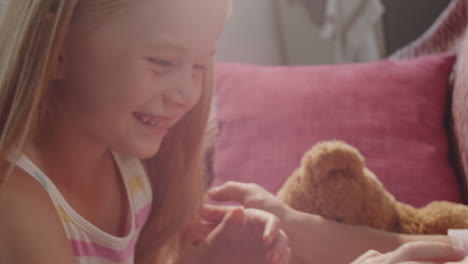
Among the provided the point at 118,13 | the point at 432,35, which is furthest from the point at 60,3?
the point at 432,35

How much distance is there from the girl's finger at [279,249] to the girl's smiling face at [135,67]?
18 cm

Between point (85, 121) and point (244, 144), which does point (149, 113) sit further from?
point (244, 144)

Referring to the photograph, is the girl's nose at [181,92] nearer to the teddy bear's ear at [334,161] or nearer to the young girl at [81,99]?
the young girl at [81,99]

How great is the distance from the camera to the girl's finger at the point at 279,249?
0.51 metres

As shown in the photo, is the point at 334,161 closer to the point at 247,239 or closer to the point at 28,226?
the point at 247,239

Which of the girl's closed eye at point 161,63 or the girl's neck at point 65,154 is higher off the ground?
the girl's closed eye at point 161,63

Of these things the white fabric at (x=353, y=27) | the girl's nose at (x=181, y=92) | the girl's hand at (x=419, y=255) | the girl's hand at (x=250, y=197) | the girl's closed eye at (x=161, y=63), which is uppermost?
the girl's closed eye at (x=161, y=63)

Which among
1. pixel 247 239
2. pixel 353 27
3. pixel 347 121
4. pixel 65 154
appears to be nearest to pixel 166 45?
pixel 65 154

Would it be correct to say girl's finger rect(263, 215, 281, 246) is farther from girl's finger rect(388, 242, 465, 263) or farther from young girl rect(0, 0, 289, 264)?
girl's finger rect(388, 242, 465, 263)

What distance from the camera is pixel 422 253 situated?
0.42 m

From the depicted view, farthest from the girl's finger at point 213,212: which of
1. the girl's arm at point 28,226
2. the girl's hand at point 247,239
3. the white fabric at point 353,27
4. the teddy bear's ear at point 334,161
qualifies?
the white fabric at point 353,27

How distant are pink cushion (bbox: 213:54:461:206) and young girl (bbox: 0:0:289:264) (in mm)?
185

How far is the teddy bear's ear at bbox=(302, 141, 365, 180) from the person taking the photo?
543 mm

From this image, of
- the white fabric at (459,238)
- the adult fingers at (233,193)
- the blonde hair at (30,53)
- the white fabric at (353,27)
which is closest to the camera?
the blonde hair at (30,53)
